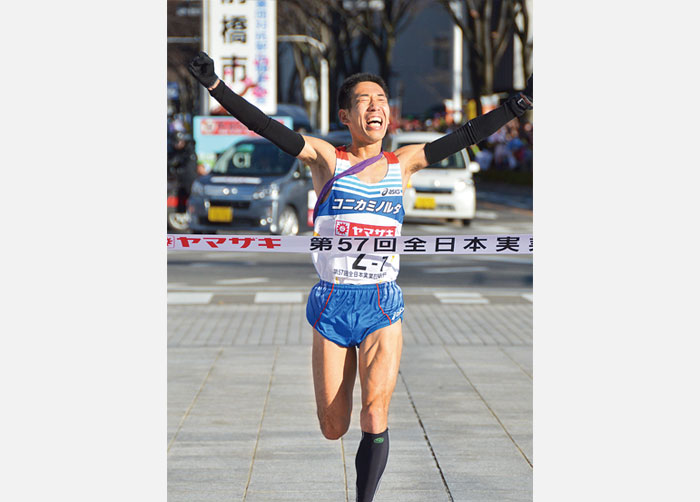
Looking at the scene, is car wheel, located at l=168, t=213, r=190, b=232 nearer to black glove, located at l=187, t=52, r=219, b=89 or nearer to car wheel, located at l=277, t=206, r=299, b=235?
car wheel, located at l=277, t=206, r=299, b=235

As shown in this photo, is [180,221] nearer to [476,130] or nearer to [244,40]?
[244,40]

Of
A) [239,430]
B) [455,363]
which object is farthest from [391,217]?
[455,363]

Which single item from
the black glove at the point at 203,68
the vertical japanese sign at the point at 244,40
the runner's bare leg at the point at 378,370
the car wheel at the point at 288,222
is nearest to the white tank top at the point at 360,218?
the runner's bare leg at the point at 378,370

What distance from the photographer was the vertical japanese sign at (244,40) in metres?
25.5

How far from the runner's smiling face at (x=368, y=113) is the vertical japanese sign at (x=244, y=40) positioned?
2111 centimetres

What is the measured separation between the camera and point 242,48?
25.6 meters

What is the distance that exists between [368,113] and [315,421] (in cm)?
334

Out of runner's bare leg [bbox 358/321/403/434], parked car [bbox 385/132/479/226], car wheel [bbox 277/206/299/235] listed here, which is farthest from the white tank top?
parked car [bbox 385/132/479/226]

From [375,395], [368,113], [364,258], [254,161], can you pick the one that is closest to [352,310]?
[364,258]

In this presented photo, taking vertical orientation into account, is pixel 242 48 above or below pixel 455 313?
above

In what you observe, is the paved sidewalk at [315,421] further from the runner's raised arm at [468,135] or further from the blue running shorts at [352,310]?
the runner's raised arm at [468,135]
